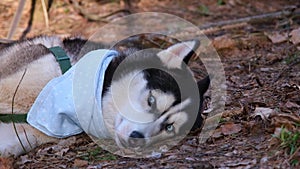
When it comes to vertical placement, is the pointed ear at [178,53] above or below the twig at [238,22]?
above

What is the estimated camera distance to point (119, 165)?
10.8 feet

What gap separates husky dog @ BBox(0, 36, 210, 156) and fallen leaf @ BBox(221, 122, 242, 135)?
0.73 ft

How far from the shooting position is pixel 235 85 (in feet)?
15.3

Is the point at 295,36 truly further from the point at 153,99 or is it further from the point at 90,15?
the point at 90,15

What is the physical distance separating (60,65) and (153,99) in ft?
2.37

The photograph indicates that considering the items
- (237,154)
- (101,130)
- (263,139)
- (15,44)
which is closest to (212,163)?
(237,154)

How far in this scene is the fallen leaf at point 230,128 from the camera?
353cm

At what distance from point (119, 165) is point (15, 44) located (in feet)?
5.03

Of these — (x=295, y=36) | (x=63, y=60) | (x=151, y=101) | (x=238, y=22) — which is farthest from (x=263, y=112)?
(x=238, y=22)

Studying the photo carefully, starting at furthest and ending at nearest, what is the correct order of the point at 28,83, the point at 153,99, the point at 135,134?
the point at 28,83 < the point at 153,99 < the point at 135,134

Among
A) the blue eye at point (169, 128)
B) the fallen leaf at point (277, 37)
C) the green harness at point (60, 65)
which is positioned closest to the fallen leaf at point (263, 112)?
the blue eye at point (169, 128)

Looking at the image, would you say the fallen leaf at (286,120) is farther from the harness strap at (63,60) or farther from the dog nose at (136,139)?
the harness strap at (63,60)

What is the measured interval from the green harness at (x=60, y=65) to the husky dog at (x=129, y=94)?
1.2 inches

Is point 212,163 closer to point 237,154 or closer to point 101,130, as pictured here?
point 237,154
